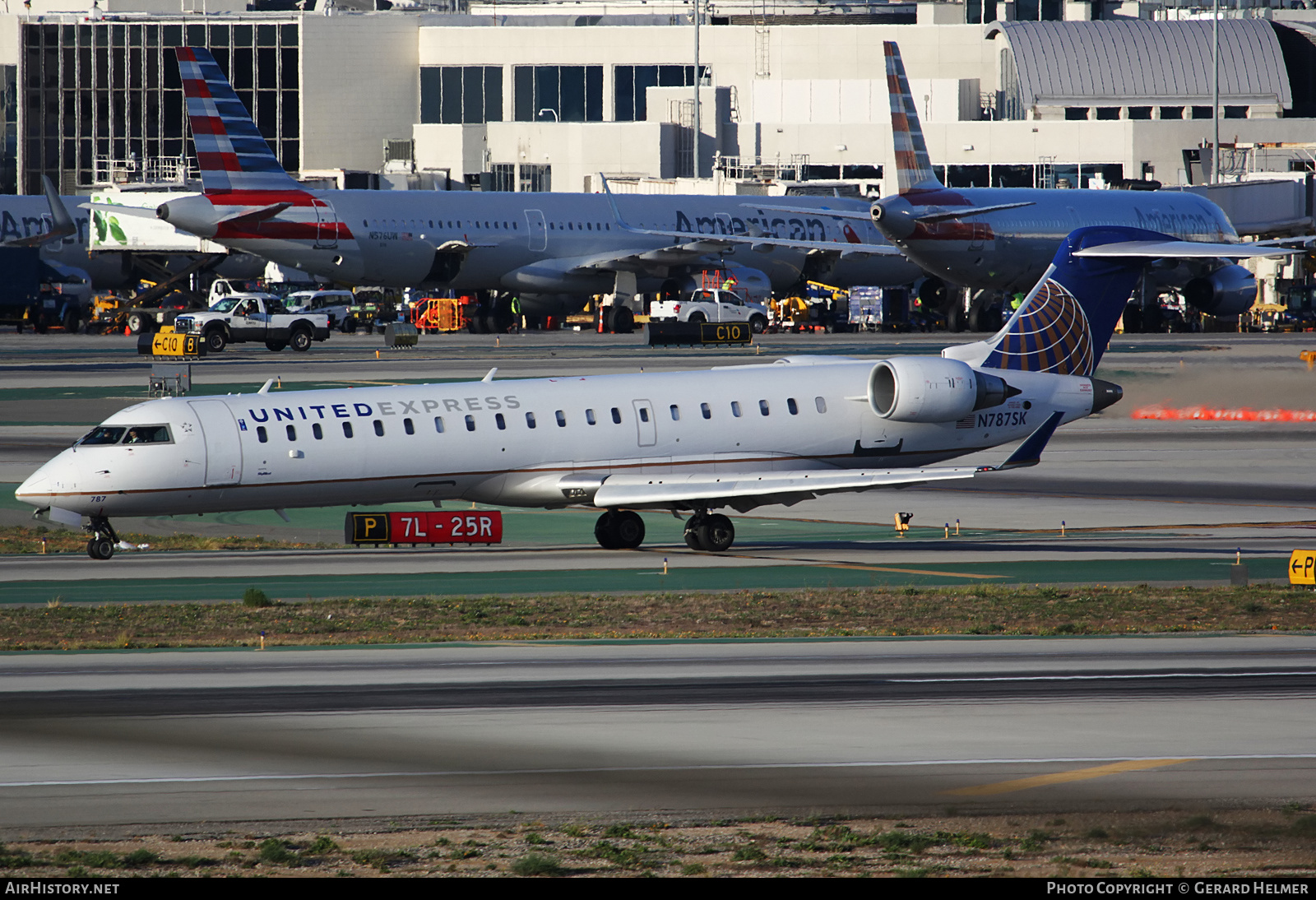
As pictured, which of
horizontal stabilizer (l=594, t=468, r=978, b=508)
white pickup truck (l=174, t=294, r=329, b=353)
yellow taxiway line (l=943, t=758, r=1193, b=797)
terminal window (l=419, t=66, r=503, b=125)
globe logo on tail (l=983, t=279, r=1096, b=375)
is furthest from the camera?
terminal window (l=419, t=66, r=503, b=125)

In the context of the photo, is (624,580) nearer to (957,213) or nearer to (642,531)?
(642,531)

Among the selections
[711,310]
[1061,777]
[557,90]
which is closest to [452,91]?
[557,90]

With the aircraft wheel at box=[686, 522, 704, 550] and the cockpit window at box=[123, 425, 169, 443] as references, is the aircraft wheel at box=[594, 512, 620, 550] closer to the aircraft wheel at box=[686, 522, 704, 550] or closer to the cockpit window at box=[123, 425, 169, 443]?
the aircraft wheel at box=[686, 522, 704, 550]

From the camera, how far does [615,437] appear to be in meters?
31.8

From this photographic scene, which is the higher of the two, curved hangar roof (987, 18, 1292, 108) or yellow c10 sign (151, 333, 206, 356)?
curved hangar roof (987, 18, 1292, 108)

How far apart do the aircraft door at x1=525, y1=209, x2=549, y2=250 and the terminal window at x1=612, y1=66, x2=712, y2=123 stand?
62.7m

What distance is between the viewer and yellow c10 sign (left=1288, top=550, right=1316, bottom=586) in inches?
1059

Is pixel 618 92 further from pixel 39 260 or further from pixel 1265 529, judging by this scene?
pixel 1265 529

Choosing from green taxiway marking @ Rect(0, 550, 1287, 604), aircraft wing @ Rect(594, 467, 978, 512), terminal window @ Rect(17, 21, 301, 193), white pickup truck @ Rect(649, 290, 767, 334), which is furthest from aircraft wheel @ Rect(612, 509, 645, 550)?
terminal window @ Rect(17, 21, 301, 193)

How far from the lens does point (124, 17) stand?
148750 mm

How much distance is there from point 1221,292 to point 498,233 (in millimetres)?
34676

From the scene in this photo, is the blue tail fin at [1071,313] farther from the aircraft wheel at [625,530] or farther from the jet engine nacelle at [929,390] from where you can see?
the aircraft wheel at [625,530]

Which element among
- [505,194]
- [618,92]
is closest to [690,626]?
[505,194]

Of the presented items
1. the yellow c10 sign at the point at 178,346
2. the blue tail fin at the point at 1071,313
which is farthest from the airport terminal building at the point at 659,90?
the blue tail fin at the point at 1071,313
